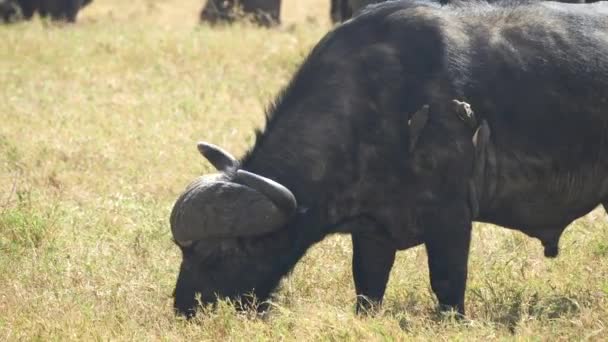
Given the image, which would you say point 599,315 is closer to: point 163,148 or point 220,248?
point 220,248

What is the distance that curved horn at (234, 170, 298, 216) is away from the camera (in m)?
6.30

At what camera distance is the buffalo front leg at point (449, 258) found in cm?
663

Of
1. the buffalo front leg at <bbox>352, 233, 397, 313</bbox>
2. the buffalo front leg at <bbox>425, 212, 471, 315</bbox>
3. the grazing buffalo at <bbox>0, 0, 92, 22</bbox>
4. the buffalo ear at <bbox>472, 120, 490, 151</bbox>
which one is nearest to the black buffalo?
the buffalo ear at <bbox>472, 120, 490, 151</bbox>

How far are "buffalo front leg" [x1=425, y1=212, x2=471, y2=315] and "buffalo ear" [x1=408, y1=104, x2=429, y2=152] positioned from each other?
15.9 inches

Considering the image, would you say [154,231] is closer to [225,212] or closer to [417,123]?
[225,212]

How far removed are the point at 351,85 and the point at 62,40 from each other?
8.95 meters

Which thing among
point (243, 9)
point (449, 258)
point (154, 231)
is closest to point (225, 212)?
point (449, 258)

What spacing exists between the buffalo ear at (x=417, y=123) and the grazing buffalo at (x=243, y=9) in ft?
35.4

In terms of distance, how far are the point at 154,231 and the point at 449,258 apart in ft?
7.72

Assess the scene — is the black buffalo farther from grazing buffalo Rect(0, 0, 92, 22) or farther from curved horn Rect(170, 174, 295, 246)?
grazing buffalo Rect(0, 0, 92, 22)

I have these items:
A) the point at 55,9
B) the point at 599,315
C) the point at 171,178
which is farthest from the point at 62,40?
the point at 599,315

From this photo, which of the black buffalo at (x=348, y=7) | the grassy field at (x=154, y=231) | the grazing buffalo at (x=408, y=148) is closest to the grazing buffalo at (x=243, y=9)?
the black buffalo at (x=348, y=7)

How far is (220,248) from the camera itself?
638 cm

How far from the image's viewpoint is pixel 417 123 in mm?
6516
